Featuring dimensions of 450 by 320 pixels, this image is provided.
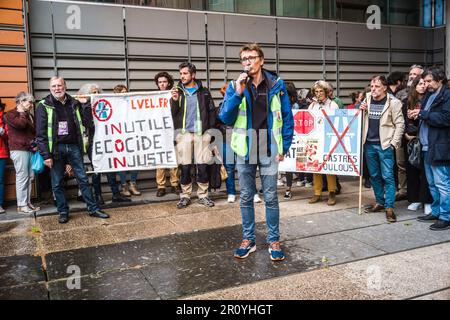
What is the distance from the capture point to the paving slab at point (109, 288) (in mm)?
3852

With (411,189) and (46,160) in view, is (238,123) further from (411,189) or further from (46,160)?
(411,189)

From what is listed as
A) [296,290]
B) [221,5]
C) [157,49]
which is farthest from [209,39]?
[296,290]

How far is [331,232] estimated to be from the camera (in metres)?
5.65

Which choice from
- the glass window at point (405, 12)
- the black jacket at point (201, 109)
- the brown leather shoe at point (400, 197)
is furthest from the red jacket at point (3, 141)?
the glass window at point (405, 12)

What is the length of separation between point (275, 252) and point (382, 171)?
255 centimetres

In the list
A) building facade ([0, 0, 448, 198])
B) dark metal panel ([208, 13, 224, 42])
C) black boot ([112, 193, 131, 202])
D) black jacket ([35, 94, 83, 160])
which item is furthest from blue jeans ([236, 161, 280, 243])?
dark metal panel ([208, 13, 224, 42])

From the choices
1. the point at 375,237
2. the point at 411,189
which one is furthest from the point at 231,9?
the point at 375,237

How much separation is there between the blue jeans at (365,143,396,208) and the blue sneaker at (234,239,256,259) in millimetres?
2530

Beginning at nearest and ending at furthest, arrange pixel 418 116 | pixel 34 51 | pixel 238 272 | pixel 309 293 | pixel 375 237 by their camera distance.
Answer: pixel 309 293, pixel 238 272, pixel 375 237, pixel 418 116, pixel 34 51

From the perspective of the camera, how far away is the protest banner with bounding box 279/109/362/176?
6.62 metres

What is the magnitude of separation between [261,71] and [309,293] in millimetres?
2343

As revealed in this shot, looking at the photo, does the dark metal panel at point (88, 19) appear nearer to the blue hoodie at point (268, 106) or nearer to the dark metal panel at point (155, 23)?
the dark metal panel at point (155, 23)

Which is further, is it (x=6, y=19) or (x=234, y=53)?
(x=234, y=53)

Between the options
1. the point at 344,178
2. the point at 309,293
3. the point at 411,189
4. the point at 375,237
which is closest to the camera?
the point at 309,293
